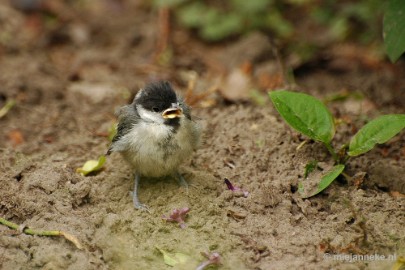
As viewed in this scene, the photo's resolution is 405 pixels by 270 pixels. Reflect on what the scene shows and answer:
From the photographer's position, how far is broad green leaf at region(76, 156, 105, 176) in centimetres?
444

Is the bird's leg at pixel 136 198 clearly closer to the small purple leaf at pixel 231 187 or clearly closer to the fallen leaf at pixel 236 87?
the small purple leaf at pixel 231 187

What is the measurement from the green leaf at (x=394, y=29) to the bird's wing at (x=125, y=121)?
6.68ft

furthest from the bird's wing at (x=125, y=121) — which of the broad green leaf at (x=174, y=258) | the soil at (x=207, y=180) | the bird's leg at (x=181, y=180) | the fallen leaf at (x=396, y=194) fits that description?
the fallen leaf at (x=396, y=194)

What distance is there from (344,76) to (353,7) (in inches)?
49.8

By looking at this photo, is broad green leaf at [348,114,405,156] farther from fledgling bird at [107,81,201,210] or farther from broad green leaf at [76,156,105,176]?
broad green leaf at [76,156,105,176]

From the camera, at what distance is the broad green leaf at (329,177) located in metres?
4.01

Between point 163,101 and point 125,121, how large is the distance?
36 centimetres

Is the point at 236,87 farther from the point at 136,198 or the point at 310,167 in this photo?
the point at 136,198

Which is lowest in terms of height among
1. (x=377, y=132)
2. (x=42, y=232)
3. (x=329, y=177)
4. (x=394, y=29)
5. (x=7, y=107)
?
(x=7, y=107)

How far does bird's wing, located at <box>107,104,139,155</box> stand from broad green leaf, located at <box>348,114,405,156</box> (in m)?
1.63

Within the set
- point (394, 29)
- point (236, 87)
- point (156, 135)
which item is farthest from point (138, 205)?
point (394, 29)

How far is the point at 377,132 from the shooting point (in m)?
3.96

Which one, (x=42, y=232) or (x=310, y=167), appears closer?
(x=42, y=232)

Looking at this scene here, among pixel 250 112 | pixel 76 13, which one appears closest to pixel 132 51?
pixel 76 13
